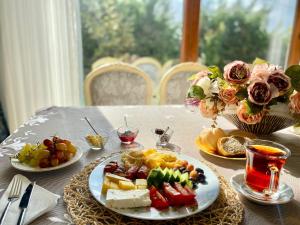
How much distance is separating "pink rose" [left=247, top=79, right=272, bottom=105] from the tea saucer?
0.87ft

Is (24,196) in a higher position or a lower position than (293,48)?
lower

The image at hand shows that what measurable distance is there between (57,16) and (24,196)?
1821 millimetres

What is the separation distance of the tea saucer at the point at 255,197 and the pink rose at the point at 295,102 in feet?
1.03

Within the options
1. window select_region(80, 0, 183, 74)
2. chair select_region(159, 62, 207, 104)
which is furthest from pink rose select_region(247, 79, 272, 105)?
window select_region(80, 0, 183, 74)

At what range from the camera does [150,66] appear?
2.70 meters

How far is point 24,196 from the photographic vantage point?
0.77 metres

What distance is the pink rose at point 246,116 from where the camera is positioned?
1.09m

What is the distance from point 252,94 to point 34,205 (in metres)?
0.73

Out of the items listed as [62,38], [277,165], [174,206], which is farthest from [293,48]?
[174,206]

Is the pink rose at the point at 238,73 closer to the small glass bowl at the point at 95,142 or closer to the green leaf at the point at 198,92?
the green leaf at the point at 198,92

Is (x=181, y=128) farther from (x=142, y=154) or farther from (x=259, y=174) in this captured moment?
(x=259, y=174)

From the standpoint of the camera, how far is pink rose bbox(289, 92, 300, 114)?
1066mm

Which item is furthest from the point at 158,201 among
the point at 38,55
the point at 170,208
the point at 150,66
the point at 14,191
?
the point at 150,66

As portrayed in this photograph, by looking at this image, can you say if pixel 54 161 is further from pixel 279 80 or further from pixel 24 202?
pixel 279 80
